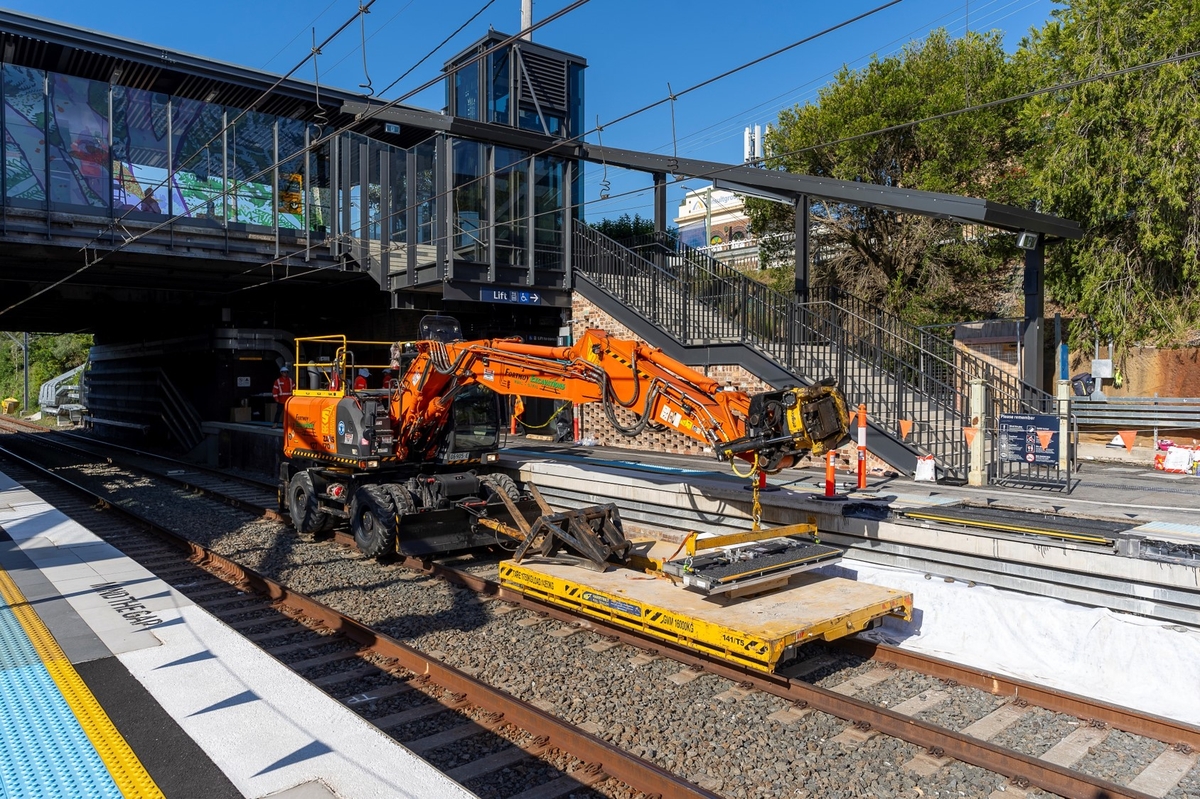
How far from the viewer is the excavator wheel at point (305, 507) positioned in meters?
12.9

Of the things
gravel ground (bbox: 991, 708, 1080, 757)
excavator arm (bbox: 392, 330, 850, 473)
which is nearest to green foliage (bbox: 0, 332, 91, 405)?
excavator arm (bbox: 392, 330, 850, 473)

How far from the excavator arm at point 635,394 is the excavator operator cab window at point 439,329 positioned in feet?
0.74

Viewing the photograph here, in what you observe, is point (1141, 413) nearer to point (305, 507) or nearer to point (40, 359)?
point (305, 507)

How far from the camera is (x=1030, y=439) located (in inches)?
467

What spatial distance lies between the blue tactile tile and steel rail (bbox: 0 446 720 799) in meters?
2.59

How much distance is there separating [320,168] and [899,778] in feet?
73.6

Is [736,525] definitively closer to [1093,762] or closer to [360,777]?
[1093,762]

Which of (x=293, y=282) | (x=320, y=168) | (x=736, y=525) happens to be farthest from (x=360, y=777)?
(x=293, y=282)

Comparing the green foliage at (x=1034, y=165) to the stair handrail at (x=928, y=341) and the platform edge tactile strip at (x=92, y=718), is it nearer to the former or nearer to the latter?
the stair handrail at (x=928, y=341)

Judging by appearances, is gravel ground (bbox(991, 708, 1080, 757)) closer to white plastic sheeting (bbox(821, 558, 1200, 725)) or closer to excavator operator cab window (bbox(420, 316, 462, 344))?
white plastic sheeting (bbox(821, 558, 1200, 725))

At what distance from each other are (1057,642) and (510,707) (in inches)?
195

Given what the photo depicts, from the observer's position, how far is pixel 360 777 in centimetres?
476

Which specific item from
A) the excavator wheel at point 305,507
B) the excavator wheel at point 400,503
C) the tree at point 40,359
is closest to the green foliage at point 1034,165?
the excavator wheel at point 400,503

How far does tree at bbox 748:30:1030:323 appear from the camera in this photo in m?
20.8
